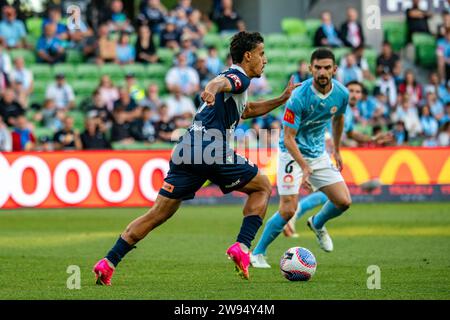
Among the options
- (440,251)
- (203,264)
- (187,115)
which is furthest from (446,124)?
(203,264)

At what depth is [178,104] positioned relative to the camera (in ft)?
80.6


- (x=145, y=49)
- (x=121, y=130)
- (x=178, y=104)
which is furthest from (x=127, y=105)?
(x=145, y=49)

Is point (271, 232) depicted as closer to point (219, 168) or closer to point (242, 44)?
point (219, 168)

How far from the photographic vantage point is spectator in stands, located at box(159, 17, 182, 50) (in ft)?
86.6

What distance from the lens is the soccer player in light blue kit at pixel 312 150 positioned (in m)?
12.2

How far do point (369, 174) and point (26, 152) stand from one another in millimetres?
6987

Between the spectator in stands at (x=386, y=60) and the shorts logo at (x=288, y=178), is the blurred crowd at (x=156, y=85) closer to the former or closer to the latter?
the spectator in stands at (x=386, y=60)

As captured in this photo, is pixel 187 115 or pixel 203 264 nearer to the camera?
pixel 203 264

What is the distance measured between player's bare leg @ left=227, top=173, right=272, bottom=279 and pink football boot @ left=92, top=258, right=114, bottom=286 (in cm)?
114

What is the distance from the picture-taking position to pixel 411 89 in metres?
26.9

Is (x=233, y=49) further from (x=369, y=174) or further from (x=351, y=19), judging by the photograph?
(x=351, y=19)

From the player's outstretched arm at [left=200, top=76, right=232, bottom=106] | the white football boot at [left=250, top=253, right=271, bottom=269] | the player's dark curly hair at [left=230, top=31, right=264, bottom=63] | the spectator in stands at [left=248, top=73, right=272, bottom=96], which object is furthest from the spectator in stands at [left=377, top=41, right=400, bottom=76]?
the player's outstretched arm at [left=200, top=76, right=232, bottom=106]

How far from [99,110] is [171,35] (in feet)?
12.1

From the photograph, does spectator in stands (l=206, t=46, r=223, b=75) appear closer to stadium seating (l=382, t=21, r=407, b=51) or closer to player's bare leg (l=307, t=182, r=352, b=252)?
stadium seating (l=382, t=21, r=407, b=51)
